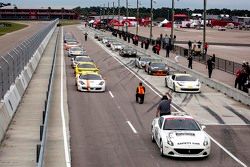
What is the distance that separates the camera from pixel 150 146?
18.3 meters

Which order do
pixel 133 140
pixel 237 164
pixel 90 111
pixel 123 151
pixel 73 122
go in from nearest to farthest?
pixel 237 164 < pixel 123 151 < pixel 133 140 < pixel 73 122 < pixel 90 111

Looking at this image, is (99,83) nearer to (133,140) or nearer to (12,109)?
(12,109)

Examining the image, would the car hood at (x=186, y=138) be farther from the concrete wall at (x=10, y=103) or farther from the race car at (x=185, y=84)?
the race car at (x=185, y=84)

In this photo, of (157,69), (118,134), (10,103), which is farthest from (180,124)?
(157,69)

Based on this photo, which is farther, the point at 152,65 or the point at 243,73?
the point at 152,65

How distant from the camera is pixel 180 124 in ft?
58.4

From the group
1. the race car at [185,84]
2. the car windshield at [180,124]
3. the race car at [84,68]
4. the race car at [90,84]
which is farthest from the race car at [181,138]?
the race car at [84,68]

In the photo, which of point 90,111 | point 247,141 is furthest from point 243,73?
point 247,141

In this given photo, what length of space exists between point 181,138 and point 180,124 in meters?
1.25

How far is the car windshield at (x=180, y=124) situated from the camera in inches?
691

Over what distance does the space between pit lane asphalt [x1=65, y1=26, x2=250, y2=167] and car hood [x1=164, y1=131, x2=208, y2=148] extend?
1.63 ft

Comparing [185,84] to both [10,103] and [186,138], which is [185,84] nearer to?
[10,103]

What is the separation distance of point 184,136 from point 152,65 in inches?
1055

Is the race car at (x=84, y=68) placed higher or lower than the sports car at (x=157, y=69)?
higher
